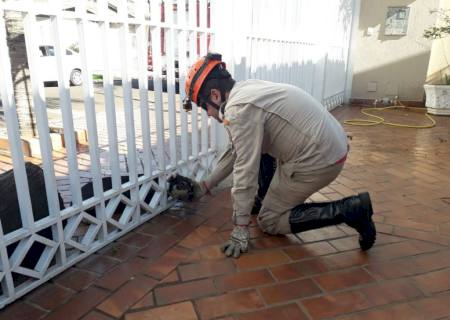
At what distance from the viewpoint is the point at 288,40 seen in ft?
14.1

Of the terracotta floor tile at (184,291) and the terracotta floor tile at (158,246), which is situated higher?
the terracotta floor tile at (184,291)

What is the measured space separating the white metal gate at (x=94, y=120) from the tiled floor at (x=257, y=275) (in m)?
0.13

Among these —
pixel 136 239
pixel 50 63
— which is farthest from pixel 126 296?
pixel 50 63

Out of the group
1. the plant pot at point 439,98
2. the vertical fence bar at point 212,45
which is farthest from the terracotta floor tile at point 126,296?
the plant pot at point 439,98

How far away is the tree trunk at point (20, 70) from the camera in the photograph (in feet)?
13.1

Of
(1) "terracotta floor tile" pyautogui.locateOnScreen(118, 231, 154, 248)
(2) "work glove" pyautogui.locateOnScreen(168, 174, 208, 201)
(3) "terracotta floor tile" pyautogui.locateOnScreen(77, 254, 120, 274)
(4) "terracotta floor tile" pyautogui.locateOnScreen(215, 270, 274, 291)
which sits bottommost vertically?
(1) "terracotta floor tile" pyautogui.locateOnScreen(118, 231, 154, 248)

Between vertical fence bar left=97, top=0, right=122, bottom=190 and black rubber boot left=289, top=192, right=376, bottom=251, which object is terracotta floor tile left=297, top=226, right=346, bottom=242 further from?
vertical fence bar left=97, top=0, right=122, bottom=190

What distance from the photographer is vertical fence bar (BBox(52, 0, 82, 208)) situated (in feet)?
5.71

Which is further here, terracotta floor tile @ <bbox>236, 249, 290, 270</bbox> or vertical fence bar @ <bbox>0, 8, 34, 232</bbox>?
terracotta floor tile @ <bbox>236, 249, 290, 270</bbox>

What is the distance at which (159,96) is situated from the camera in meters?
2.49

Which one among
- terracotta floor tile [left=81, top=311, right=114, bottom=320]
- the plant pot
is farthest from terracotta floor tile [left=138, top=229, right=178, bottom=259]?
the plant pot

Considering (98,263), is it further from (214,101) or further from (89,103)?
(214,101)

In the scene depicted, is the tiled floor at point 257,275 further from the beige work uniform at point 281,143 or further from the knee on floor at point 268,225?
the beige work uniform at point 281,143

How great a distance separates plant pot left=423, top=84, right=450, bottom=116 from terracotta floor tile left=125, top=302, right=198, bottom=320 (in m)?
6.88
